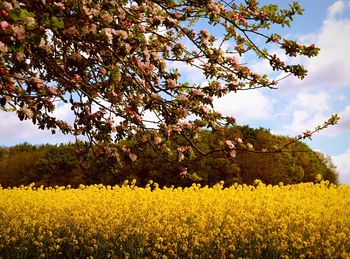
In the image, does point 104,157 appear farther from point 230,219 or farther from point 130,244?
point 230,219

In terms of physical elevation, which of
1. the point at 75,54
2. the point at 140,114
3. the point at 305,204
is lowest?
the point at 305,204

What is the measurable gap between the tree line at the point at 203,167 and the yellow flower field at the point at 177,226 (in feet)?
8.96

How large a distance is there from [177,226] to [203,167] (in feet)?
17.6

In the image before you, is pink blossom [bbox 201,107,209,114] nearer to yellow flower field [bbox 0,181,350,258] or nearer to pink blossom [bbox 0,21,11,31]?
yellow flower field [bbox 0,181,350,258]

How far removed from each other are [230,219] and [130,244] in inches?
63.6

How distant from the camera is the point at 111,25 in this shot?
16.0 ft

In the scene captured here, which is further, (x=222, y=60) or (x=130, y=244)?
(x=130, y=244)

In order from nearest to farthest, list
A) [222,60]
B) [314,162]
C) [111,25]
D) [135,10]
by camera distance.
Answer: [111,25] < [135,10] < [222,60] < [314,162]

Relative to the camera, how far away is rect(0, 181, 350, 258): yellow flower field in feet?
23.0

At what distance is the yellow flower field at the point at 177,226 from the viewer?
700cm

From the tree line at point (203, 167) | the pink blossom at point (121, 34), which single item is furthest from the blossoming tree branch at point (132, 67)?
the tree line at point (203, 167)

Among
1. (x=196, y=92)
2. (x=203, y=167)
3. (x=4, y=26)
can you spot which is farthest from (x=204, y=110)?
(x=203, y=167)

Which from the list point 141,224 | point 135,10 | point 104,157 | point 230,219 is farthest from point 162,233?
point 135,10

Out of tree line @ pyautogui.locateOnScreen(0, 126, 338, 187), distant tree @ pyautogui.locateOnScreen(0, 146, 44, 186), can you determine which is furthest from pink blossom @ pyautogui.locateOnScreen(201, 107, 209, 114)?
distant tree @ pyautogui.locateOnScreen(0, 146, 44, 186)
